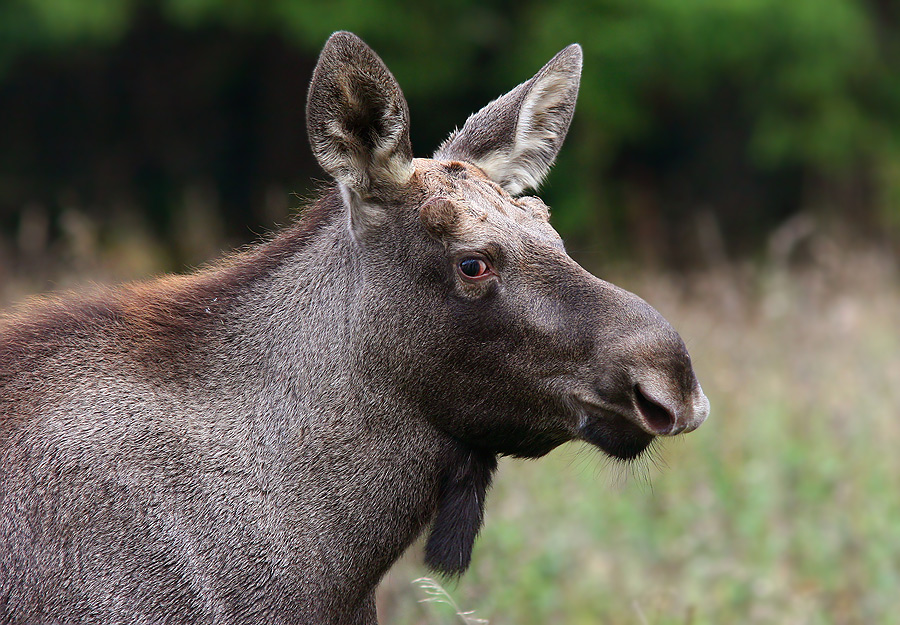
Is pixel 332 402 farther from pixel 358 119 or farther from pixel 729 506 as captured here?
pixel 729 506

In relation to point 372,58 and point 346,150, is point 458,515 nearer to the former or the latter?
point 346,150

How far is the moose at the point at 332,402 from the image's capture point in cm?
273

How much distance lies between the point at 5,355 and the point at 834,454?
4788mm

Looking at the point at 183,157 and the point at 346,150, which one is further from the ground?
the point at 346,150

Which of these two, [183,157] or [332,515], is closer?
[332,515]

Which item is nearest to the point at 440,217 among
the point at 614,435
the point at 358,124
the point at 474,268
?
the point at 474,268

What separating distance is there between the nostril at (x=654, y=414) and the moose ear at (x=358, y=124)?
0.88 metres

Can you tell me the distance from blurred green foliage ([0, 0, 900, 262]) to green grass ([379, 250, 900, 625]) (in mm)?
3010

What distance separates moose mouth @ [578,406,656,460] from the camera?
2.73 metres

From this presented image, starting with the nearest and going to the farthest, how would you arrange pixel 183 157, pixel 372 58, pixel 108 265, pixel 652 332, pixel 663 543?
1. pixel 652 332
2. pixel 372 58
3. pixel 663 543
4. pixel 108 265
5. pixel 183 157

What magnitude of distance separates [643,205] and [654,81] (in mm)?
1522

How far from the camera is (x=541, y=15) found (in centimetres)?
1167

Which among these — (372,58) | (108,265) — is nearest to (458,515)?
(372,58)

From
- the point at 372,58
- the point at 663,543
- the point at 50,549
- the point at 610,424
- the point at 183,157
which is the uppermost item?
the point at 372,58
